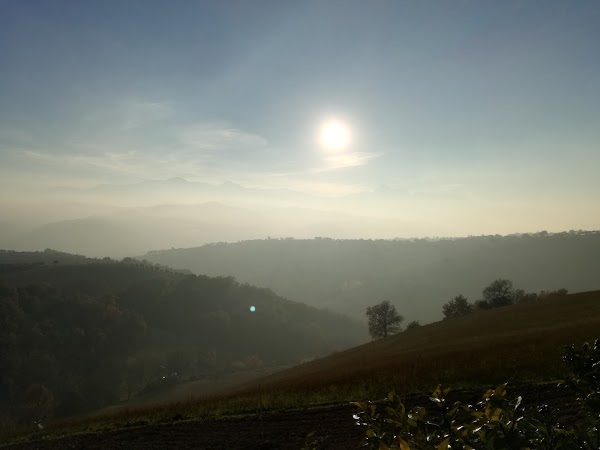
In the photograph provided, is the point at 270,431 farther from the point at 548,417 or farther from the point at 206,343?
the point at 206,343

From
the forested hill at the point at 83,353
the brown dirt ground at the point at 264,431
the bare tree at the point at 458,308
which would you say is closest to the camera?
the brown dirt ground at the point at 264,431

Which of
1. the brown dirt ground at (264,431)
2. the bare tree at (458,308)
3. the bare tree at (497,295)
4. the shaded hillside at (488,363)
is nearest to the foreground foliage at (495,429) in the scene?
the brown dirt ground at (264,431)

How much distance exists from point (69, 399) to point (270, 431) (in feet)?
459

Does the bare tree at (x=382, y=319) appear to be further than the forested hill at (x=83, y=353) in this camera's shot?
No

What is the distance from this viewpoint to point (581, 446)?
10.9 ft

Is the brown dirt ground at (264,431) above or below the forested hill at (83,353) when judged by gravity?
above

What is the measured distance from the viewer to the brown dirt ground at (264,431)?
628 inches

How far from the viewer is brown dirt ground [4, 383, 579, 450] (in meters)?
16.0

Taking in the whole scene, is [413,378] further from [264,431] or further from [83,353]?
[83,353]

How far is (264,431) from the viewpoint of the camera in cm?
1797

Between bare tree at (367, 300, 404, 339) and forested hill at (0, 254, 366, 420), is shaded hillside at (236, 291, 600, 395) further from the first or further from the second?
forested hill at (0, 254, 366, 420)

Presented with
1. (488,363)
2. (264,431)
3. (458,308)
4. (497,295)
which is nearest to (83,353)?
(458,308)

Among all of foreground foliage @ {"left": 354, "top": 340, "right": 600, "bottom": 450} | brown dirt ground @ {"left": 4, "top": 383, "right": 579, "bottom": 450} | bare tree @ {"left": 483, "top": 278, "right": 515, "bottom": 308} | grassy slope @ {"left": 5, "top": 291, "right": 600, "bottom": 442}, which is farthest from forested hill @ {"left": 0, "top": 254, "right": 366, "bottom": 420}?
foreground foliage @ {"left": 354, "top": 340, "right": 600, "bottom": 450}

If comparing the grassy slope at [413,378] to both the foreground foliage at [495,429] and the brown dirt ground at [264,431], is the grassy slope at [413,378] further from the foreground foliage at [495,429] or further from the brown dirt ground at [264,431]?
the foreground foliage at [495,429]
